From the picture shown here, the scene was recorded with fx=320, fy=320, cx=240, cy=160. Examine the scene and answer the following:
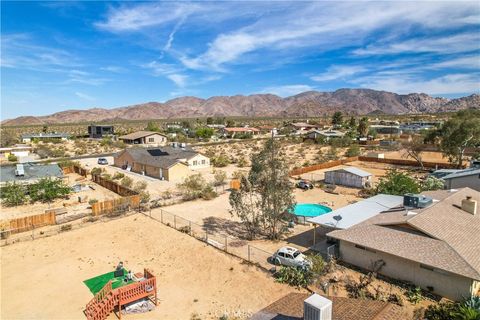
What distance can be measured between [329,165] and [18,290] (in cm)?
4661

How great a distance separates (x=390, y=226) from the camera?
772 inches

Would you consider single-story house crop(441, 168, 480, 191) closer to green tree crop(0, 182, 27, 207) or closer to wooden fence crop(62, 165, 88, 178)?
green tree crop(0, 182, 27, 207)

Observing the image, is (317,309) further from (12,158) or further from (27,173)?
(12,158)

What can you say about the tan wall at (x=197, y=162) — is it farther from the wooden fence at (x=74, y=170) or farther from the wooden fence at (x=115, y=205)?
the wooden fence at (x=115, y=205)

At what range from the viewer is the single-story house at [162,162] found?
47312 millimetres

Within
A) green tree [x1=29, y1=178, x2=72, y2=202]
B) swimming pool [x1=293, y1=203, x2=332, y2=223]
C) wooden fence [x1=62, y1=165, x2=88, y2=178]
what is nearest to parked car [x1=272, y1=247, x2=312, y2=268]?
swimming pool [x1=293, y1=203, x2=332, y2=223]

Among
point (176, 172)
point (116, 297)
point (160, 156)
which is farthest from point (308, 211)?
point (160, 156)

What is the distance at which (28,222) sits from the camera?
90.0ft

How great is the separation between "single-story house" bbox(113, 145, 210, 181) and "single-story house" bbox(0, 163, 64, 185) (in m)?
11.9

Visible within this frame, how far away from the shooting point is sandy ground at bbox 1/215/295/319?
16141mm

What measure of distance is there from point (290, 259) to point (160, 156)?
37.3m

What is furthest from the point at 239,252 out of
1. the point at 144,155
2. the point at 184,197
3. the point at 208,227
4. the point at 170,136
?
the point at 170,136

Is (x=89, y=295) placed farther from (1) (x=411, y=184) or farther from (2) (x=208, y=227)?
(1) (x=411, y=184)

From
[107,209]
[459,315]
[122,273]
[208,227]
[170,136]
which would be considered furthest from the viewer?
[170,136]
